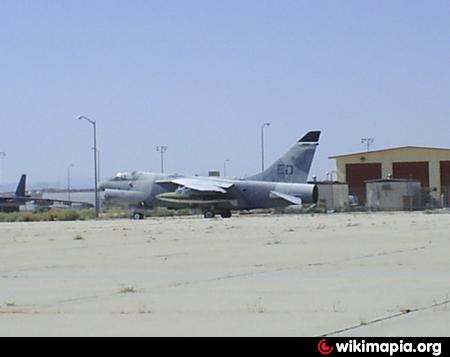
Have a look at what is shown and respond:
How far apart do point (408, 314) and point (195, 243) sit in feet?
63.8

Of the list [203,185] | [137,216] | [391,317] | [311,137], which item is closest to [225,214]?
[203,185]

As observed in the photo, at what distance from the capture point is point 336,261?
22766 mm

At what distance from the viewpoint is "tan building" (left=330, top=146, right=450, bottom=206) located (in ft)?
318

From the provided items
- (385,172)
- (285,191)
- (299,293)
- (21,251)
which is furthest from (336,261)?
(385,172)

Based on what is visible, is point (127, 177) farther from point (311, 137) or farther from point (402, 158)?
point (402, 158)

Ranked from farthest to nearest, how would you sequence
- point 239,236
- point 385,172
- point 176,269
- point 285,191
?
point 385,172, point 285,191, point 239,236, point 176,269

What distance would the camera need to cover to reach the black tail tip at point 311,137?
71.1 meters

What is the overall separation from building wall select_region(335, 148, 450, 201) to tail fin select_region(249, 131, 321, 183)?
2758cm

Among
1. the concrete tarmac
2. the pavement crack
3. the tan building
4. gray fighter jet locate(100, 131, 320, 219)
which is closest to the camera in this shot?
the pavement crack

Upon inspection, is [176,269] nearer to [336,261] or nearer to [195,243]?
[336,261]

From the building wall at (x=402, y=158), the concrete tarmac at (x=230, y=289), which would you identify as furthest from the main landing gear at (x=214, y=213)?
the concrete tarmac at (x=230, y=289)
